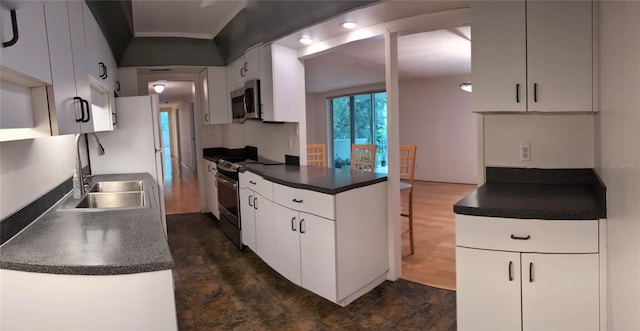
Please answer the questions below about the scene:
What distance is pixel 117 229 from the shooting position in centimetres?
172

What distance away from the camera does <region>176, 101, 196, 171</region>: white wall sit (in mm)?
11794

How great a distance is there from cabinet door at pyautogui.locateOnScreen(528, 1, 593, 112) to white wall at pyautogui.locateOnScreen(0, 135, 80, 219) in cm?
235

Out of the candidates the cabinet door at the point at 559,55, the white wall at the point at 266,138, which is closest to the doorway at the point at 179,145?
the white wall at the point at 266,138

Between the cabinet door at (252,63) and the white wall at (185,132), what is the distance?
7702 mm

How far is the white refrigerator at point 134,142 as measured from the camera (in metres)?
3.91

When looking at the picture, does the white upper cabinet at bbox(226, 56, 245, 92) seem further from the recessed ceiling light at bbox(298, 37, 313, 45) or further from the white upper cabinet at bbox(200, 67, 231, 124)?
the recessed ceiling light at bbox(298, 37, 313, 45)

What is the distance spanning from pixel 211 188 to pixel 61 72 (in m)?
3.84

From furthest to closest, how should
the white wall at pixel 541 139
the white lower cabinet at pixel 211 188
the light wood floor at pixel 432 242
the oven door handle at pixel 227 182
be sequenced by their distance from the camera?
the white lower cabinet at pixel 211 188 → the oven door handle at pixel 227 182 → the light wood floor at pixel 432 242 → the white wall at pixel 541 139

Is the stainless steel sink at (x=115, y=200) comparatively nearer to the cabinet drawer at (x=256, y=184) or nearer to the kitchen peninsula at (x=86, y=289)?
the cabinet drawer at (x=256, y=184)

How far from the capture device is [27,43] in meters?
1.04

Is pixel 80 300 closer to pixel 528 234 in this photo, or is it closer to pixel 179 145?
pixel 528 234

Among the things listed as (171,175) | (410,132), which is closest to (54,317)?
(410,132)

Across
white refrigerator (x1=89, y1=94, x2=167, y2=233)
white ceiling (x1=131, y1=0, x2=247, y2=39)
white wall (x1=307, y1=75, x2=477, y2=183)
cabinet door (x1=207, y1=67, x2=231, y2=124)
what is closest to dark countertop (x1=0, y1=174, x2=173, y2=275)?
white refrigerator (x1=89, y1=94, x2=167, y2=233)

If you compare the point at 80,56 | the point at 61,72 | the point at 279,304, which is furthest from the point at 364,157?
the point at 61,72
